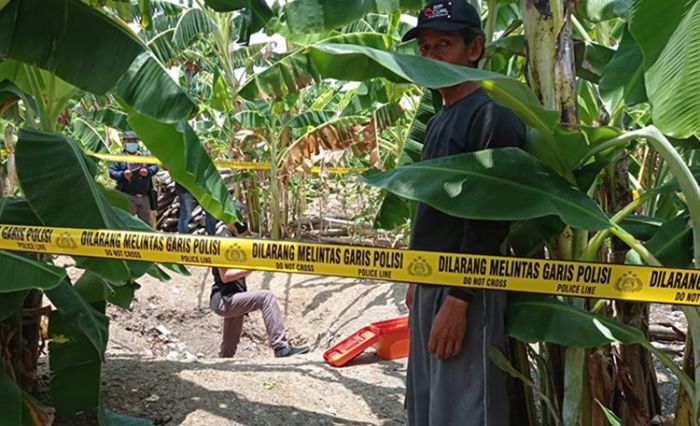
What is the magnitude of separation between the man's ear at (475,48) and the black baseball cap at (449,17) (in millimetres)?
52

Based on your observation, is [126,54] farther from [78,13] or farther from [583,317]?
[583,317]

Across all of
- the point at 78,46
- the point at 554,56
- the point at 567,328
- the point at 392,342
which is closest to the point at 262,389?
the point at 392,342

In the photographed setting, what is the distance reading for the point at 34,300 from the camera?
Answer: 3.23 metres

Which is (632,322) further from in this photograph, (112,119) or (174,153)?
(112,119)

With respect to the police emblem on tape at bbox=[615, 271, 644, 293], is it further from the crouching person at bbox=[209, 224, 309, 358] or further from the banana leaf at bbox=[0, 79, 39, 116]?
the crouching person at bbox=[209, 224, 309, 358]

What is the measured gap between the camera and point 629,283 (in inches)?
72.5

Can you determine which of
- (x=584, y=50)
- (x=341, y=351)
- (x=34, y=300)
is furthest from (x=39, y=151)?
(x=341, y=351)

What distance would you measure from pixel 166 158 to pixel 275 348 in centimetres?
284

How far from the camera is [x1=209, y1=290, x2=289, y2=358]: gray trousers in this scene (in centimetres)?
530

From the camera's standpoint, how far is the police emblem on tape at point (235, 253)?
2.09m

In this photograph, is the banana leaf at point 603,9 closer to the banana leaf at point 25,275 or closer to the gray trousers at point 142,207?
the banana leaf at point 25,275

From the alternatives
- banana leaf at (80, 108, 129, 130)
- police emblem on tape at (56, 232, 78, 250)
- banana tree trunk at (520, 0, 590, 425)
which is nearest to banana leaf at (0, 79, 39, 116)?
police emblem on tape at (56, 232, 78, 250)

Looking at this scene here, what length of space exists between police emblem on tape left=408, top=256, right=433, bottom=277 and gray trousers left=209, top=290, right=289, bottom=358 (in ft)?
11.7

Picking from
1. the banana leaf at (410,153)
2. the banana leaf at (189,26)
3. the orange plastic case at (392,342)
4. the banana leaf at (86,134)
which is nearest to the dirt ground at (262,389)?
the orange plastic case at (392,342)
